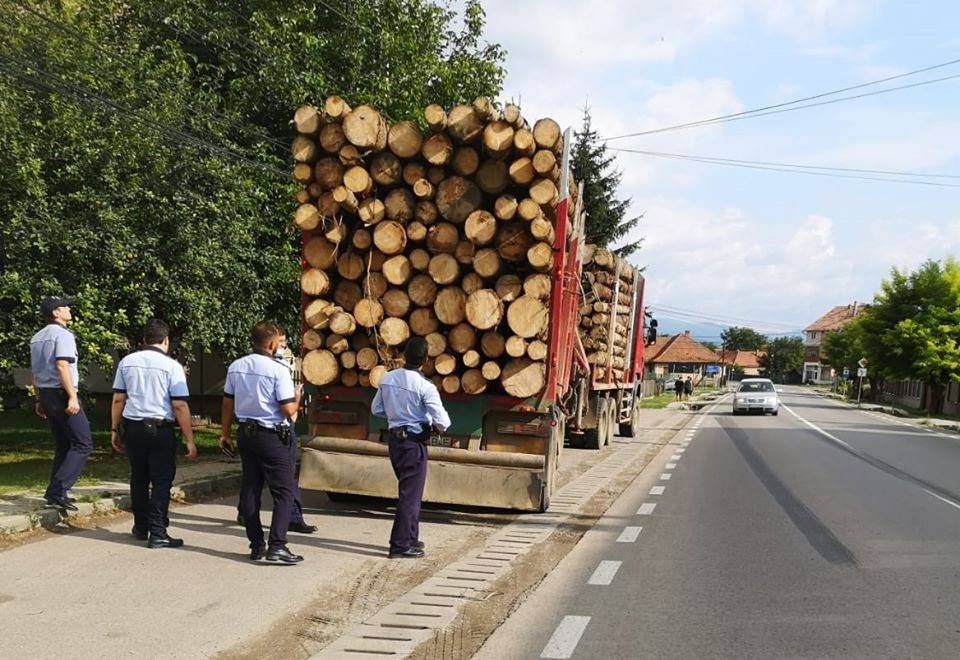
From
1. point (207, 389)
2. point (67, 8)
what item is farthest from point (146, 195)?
point (207, 389)

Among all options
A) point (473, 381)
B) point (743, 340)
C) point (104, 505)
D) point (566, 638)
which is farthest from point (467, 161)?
point (743, 340)

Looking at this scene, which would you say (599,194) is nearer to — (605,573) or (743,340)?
(605,573)

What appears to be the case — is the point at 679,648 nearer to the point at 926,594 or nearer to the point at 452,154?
the point at 926,594

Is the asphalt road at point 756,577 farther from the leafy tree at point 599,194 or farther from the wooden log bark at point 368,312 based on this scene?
the leafy tree at point 599,194

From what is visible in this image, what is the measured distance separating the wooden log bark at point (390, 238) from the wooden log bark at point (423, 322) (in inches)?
24.6

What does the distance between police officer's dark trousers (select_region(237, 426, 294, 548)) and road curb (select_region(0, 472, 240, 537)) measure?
77.1 inches

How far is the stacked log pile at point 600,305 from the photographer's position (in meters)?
14.7

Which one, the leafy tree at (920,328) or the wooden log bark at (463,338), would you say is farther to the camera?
the leafy tree at (920,328)

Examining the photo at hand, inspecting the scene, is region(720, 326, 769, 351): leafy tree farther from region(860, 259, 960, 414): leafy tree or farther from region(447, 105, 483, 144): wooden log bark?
region(447, 105, 483, 144): wooden log bark

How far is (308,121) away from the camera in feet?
28.3

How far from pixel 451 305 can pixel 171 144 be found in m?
5.45

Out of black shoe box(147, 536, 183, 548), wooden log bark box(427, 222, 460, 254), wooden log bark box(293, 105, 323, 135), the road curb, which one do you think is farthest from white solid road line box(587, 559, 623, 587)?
wooden log bark box(293, 105, 323, 135)

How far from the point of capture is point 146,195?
35.7ft

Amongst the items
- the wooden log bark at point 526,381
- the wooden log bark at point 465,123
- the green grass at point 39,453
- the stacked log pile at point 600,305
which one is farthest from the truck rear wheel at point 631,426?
the wooden log bark at point 465,123
